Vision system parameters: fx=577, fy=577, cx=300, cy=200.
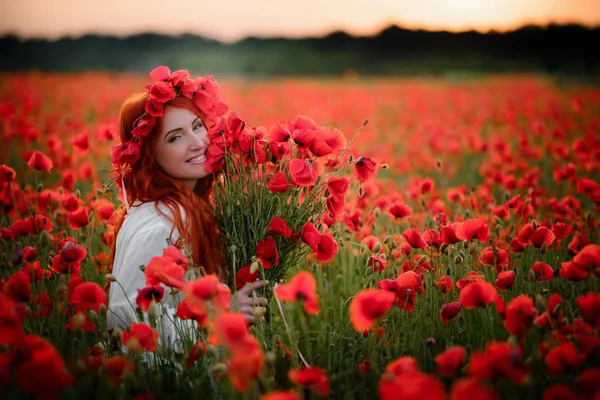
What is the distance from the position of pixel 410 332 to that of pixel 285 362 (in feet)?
1.73

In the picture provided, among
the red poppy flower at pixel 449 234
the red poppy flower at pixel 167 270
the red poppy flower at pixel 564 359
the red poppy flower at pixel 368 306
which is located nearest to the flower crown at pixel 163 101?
the red poppy flower at pixel 167 270

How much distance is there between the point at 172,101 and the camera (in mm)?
2324

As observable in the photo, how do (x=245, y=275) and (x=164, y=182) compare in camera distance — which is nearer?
(x=245, y=275)

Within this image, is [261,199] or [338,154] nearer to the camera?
[261,199]

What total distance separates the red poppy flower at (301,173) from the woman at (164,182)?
15.9 inches

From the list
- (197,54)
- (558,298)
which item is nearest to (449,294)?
(558,298)

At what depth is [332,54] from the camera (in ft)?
87.4

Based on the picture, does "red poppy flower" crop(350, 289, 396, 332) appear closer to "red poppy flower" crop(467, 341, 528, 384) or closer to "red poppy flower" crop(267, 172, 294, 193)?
"red poppy flower" crop(467, 341, 528, 384)

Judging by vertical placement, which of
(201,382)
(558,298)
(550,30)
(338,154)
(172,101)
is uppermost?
(550,30)

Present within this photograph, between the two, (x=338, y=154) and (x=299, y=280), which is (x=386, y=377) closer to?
(x=299, y=280)

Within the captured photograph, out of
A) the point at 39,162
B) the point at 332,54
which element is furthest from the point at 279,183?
the point at 332,54

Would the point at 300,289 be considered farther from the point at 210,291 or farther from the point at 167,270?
the point at 167,270

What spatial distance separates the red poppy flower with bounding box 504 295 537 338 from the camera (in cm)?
151

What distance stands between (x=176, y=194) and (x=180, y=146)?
192 mm
